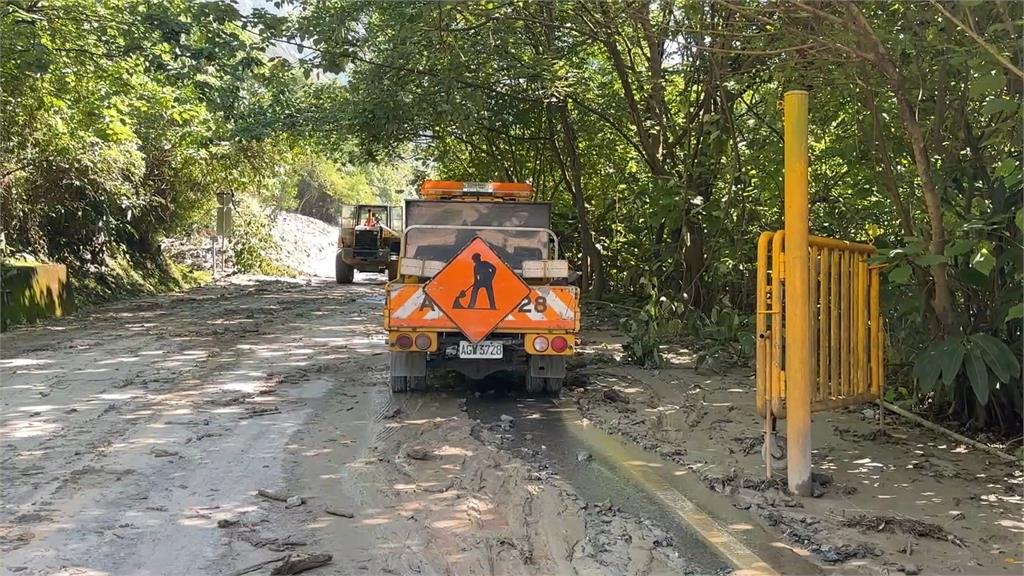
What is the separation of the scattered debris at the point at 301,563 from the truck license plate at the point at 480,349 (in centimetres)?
395

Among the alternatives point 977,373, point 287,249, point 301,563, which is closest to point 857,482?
point 977,373

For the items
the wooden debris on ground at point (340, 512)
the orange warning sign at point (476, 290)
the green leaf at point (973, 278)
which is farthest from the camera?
the orange warning sign at point (476, 290)

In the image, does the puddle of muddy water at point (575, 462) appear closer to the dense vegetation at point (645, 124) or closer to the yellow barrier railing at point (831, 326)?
the yellow barrier railing at point (831, 326)

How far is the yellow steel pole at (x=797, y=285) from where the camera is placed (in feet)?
15.3

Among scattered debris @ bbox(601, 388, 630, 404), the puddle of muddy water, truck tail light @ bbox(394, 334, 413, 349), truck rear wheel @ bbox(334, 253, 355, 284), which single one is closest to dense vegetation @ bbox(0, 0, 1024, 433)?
scattered debris @ bbox(601, 388, 630, 404)

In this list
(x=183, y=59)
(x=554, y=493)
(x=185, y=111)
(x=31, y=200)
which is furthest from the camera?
(x=31, y=200)

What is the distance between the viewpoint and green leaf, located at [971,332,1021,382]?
516 centimetres

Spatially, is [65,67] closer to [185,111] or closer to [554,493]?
[185,111]

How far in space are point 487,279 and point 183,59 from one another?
6.26 m

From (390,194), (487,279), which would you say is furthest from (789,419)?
(390,194)

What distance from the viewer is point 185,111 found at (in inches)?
641

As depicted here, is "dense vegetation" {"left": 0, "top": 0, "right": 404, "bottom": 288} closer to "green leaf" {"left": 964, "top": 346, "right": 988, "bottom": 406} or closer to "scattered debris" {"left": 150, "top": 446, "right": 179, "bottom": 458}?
"scattered debris" {"left": 150, "top": 446, "right": 179, "bottom": 458}

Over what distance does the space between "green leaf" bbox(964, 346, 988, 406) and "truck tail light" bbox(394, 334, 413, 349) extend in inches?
183

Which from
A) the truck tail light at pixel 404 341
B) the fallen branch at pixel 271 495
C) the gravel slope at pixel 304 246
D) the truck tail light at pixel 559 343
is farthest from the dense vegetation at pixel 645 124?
the gravel slope at pixel 304 246
